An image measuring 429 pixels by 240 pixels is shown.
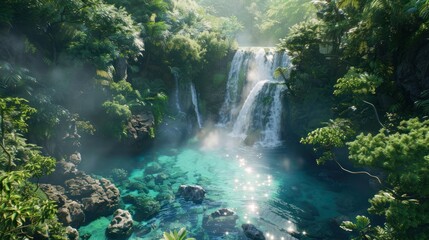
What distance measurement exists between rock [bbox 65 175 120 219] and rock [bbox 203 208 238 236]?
171 inches

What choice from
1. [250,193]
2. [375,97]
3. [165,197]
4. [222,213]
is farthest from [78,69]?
[375,97]

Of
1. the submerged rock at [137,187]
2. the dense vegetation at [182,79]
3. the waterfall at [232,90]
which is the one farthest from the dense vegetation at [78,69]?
the waterfall at [232,90]

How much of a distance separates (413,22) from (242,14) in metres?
34.1

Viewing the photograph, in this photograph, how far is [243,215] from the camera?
11.6 metres

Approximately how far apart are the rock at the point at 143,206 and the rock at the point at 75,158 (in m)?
3.90

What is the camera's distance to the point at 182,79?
20750 millimetres

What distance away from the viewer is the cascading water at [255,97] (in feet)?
Answer: 67.3

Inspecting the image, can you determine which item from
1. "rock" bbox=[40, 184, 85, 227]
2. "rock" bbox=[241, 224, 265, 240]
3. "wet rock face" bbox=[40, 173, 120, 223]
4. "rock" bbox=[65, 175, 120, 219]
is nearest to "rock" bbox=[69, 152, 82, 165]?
"wet rock face" bbox=[40, 173, 120, 223]

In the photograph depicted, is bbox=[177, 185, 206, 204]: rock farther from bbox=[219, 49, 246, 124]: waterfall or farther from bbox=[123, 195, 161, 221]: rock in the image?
bbox=[219, 49, 246, 124]: waterfall

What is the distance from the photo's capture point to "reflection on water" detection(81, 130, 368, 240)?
1067cm

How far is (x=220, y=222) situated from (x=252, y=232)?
1504mm

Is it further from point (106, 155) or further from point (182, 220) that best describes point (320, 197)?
point (106, 155)

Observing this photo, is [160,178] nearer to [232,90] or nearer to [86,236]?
[86,236]

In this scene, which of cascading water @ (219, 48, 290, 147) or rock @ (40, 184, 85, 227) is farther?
cascading water @ (219, 48, 290, 147)
